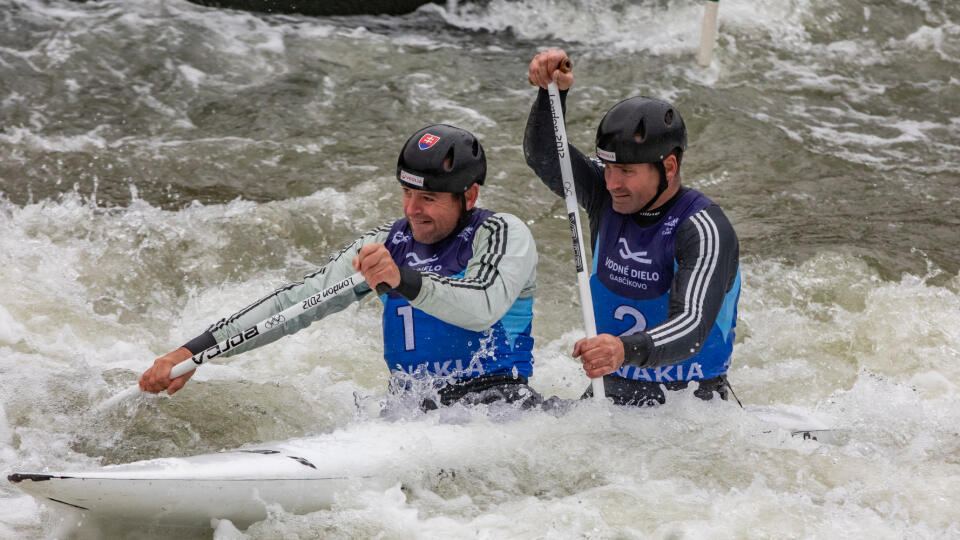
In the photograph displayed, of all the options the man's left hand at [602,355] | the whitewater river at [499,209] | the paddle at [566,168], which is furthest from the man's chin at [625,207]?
the whitewater river at [499,209]

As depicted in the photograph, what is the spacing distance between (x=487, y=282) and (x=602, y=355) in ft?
1.63

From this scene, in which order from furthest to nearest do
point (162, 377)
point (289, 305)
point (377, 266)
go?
point (289, 305), point (162, 377), point (377, 266)

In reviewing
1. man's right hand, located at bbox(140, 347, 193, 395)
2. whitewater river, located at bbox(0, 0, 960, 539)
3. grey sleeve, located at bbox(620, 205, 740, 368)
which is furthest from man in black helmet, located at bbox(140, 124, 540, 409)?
grey sleeve, located at bbox(620, 205, 740, 368)

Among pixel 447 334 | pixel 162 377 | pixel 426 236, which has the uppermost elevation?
pixel 426 236

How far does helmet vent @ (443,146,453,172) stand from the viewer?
397 centimetres

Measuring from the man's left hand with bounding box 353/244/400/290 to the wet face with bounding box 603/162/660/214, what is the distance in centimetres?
101

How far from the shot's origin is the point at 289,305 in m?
4.16

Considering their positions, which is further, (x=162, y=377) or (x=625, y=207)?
(x=625, y=207)

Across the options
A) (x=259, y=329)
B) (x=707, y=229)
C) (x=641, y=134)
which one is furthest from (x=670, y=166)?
(x=259, y=329)

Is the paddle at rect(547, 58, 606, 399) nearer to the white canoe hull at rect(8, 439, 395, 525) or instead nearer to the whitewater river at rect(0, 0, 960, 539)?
the whitewater river at rect(0, 0, 960, 539)

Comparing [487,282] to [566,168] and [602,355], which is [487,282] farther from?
[566,168]

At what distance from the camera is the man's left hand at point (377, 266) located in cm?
354

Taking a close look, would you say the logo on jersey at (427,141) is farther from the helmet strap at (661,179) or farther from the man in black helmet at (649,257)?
the helmet strap at (661,179)

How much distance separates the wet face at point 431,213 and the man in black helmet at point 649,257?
61 centimetres
